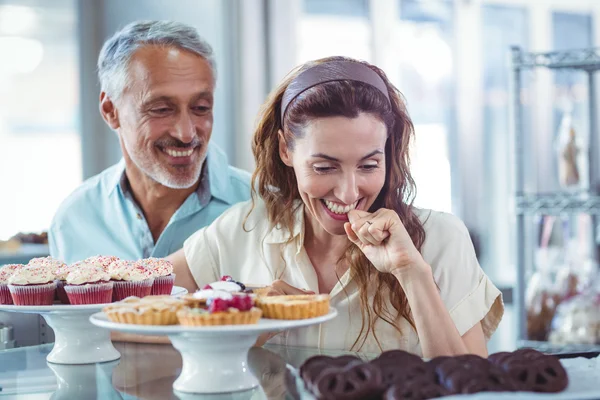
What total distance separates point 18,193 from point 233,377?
309cm

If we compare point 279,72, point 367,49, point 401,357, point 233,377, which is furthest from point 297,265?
point 367,49

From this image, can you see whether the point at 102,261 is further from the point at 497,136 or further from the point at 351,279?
the point at 497,136

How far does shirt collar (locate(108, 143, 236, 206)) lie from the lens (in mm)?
2699

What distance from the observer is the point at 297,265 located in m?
2.08

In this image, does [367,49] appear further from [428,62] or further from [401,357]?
[401,357]

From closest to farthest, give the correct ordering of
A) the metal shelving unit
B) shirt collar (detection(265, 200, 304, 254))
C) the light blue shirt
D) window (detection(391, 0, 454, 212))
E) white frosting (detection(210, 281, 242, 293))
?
white frosting (detection(210, 281, 242, 293))
shirt collar (detection(265, 200, 304, 254))
the light blue shirt
the metal shelving unit
window (detection(391, 0, 454, 212))

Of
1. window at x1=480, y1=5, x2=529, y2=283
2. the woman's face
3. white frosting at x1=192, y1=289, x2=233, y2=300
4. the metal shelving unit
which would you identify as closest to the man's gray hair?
the woman's face

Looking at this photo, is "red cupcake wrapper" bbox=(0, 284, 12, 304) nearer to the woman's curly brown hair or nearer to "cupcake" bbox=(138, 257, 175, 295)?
"cupcake" bbox=(138, 257, 175, 295)

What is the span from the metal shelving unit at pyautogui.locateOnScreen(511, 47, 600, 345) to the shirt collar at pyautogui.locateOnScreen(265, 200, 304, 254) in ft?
4.14

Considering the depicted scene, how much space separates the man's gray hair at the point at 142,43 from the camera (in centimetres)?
260

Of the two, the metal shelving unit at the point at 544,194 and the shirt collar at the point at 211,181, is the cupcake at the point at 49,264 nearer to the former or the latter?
the shirt collar at the point at 211,181

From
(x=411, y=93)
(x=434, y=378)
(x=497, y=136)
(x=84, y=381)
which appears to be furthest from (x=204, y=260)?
(x=497, y=136)

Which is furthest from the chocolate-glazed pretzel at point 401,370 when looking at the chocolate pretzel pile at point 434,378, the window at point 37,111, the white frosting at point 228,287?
the window at point 37,111

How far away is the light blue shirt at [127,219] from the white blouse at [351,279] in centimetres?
45
